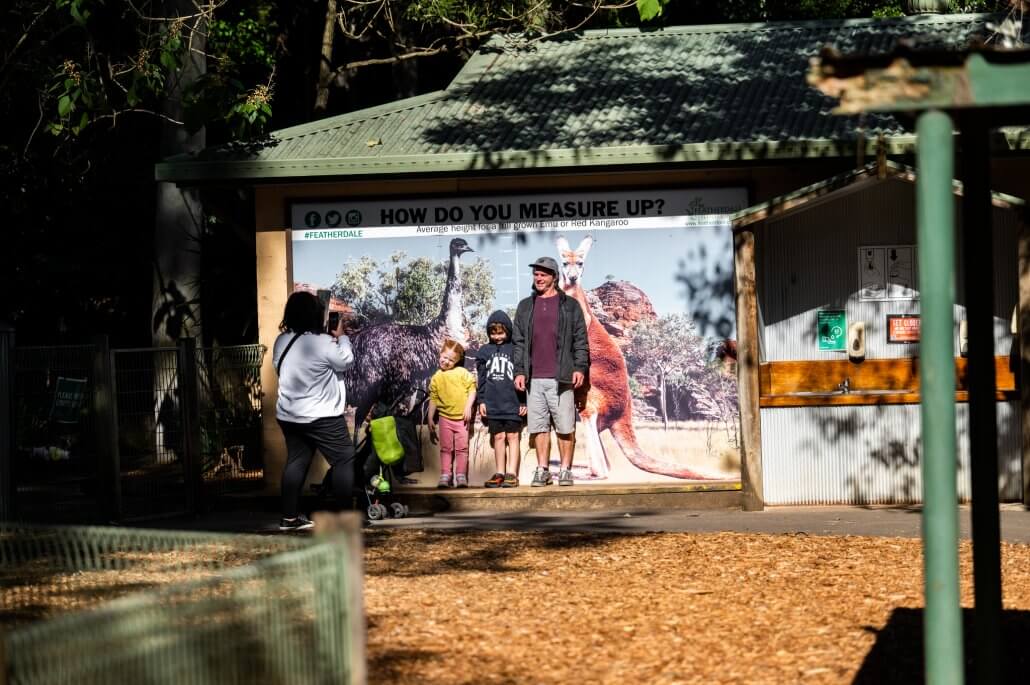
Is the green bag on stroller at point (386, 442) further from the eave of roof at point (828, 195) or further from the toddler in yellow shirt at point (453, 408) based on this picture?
the eave of roof at point (828, 195)

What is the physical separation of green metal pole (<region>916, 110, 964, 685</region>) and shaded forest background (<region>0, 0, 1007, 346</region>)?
12122 millimetres

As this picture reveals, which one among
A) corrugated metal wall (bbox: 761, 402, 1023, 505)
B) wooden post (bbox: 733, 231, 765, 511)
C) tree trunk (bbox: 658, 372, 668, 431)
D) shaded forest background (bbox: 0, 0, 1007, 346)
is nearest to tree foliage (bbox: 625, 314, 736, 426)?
tree trunk (bbox: 658, 372, 668, 431)

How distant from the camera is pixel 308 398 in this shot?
12.1 meters

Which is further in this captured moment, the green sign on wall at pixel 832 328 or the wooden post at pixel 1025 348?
the green sign on wall at pixel 832 328

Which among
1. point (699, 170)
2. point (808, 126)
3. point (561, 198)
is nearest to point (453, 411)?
point (561, 198)

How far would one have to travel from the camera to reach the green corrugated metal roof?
44.8 feet

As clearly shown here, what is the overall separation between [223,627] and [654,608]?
438 centimetres

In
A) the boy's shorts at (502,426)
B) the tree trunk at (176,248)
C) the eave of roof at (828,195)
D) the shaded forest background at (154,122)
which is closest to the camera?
the eave of roof at (828,195)

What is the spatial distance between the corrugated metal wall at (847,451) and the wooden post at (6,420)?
618cm

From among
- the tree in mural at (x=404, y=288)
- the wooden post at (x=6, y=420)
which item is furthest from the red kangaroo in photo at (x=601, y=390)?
the wooden post at (x=6, y=420)

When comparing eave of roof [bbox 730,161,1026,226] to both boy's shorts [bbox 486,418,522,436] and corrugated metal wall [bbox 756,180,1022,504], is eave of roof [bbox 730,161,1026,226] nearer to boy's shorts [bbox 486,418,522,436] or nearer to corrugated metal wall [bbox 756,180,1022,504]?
corrugated metal wall [bbox 756,180,1022,504]

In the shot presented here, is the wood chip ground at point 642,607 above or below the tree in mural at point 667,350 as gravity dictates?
below

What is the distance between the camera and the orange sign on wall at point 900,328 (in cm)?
1373

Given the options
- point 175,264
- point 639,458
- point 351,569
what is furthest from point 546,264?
point 351,569
